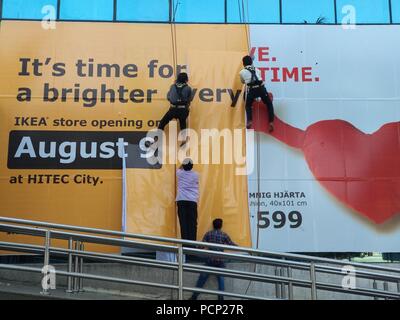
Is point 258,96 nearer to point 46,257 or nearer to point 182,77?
point 182,77

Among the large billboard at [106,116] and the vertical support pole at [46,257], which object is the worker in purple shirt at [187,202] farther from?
the vertical support pole at [46,257]

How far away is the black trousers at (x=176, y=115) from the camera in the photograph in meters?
10.6

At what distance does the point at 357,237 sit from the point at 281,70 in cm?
359

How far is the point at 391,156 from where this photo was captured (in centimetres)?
1107

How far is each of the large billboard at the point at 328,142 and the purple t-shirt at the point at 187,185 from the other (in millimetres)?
1208

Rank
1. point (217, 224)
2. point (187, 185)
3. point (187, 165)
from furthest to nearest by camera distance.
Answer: point (187, 165) < point (187, 185) < point (217, 224)

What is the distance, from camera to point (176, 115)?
10641 millimetres

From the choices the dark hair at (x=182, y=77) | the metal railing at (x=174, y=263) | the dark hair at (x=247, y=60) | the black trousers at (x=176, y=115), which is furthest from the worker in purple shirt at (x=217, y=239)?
the dark hair at (x=247, y=60)

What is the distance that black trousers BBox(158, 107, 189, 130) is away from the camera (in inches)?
417

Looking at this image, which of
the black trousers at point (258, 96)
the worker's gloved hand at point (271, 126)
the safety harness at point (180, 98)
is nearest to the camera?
the safety harness at point (180, 98)

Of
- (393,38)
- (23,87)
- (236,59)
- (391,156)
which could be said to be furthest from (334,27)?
(23,87)

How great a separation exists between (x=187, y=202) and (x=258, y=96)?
8.30 ft

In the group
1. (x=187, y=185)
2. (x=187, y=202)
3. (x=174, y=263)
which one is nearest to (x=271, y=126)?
(x=187, y=185)
